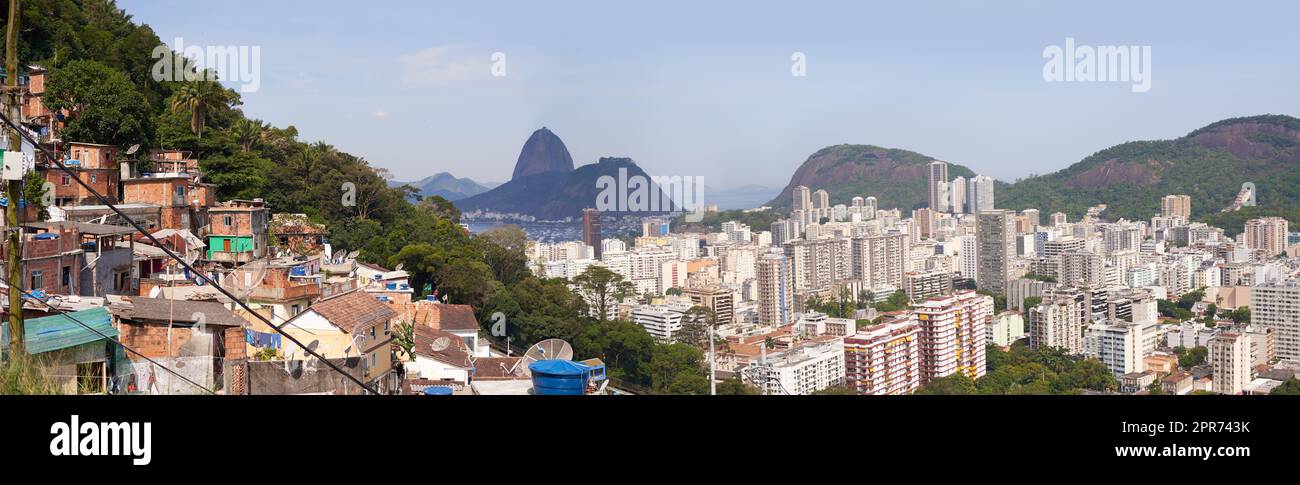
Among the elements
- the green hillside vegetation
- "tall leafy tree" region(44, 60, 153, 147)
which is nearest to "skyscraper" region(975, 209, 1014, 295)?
the green hillside vegetation

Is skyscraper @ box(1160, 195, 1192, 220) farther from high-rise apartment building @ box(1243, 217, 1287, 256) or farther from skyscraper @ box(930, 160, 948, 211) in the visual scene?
skyscraper @ box(930, 160, 948, 211)

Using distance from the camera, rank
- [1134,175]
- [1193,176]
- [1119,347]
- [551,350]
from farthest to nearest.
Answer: [1134,175], [1193,176], [1119,347], [551,350]

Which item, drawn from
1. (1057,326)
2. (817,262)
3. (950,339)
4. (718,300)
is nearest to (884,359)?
(950,339)

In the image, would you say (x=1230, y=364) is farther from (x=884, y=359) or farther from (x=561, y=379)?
(x=561, y=379)

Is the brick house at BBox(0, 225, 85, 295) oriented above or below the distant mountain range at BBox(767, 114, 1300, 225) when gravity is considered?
below
